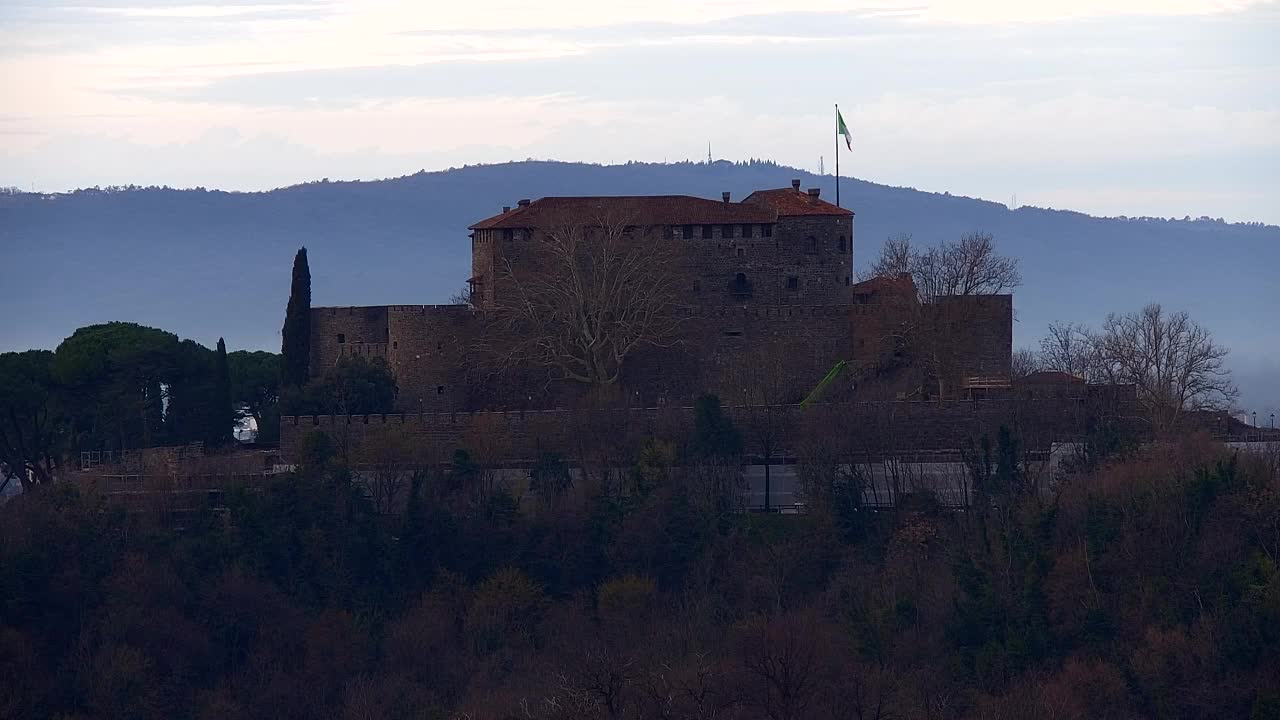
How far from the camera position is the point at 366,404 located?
159 feet

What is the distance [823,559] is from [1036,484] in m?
4.53

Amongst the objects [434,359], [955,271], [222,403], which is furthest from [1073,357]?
[222,403]

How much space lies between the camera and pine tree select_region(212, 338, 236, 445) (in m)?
49.2

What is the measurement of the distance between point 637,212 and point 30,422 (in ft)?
47.0

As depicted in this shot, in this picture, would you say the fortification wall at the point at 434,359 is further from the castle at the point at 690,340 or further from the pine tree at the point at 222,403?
the pine tree at the point at 222,403

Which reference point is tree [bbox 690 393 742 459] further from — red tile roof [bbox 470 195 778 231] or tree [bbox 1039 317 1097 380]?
tree [bbox 1039 317 1097 380]

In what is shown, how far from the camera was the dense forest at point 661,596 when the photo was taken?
37781 mm

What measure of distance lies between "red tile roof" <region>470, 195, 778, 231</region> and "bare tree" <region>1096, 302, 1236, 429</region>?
27.8ft

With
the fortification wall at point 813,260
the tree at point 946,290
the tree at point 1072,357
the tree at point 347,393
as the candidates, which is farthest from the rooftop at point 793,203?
the tree at point 347,393

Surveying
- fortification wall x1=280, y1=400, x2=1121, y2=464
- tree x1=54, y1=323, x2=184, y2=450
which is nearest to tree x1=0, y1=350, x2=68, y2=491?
tree x1=54, y1=323, x2=184, y2=450

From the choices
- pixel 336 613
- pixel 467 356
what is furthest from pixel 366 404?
pixel 336 613

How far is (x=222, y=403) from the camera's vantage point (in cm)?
4931

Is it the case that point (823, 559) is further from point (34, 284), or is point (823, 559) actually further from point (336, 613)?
point (34, 284)

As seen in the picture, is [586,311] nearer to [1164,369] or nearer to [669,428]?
[669,428]
